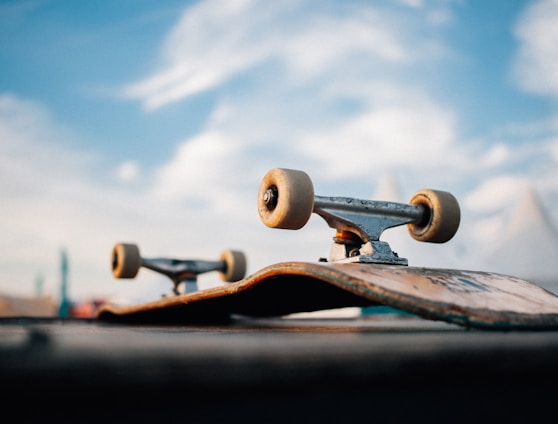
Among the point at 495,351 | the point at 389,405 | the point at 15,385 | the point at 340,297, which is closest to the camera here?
the point at 15,385

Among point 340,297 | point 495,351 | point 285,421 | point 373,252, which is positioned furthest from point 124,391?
point 373,252

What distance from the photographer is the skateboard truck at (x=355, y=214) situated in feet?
6.08

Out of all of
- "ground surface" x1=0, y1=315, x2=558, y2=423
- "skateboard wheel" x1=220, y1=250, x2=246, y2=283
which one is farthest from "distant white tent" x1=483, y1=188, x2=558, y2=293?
"ground surface" x1=0, y1=315, x2=558, y2=423

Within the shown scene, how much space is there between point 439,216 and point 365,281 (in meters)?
0.93

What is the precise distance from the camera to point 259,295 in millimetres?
1894

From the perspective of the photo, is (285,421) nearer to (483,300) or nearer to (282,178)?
(483,300)

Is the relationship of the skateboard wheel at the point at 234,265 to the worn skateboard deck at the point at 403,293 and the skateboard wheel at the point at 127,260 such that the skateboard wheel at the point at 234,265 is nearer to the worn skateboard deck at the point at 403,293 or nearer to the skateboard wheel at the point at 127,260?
the skateboard wheel at the point at 127,260

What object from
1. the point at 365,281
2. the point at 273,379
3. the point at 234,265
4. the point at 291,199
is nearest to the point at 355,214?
the point at 291,199

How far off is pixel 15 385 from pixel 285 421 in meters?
0.28

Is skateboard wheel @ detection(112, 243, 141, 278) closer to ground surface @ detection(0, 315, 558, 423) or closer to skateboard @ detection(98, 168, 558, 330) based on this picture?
skateboard @ detection(98, 168, 558, 330)

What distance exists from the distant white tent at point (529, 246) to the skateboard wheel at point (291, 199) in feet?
53.6

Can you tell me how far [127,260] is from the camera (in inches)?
148

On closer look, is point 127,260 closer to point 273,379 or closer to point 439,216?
point 439,216

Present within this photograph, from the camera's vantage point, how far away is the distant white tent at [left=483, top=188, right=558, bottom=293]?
17.6 meters
